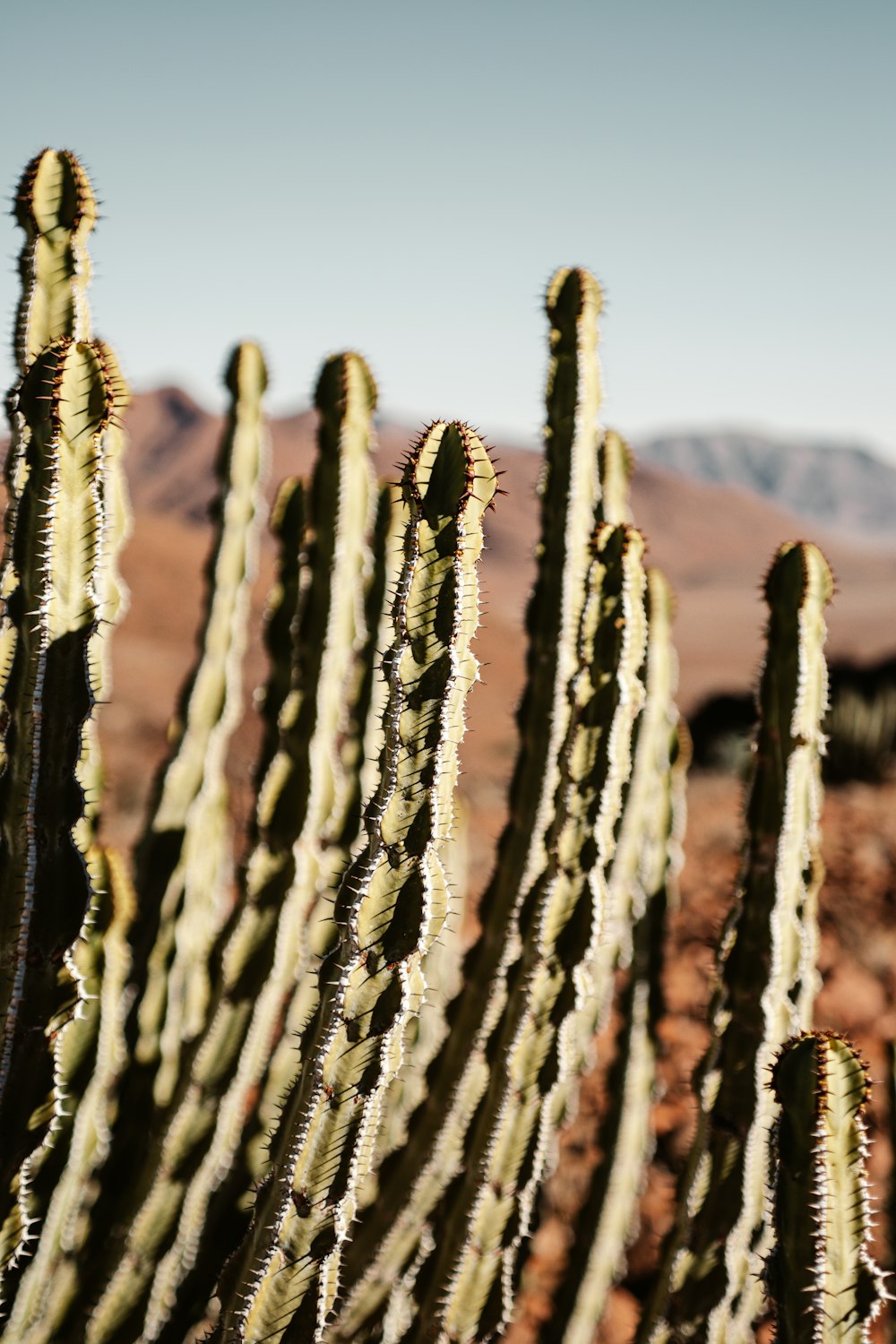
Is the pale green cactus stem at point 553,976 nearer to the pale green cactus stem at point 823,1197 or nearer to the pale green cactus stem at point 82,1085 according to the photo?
the pale green cactus stem at point 823,1197

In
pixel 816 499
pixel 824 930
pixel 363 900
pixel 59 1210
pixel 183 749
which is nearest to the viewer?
pixel 363 900

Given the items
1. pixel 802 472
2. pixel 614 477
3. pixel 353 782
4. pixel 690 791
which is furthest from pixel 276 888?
pixel 802 472

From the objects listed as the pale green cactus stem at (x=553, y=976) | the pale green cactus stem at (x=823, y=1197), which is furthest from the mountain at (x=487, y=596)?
the pale green cactus stem at (x=823, y=1197)

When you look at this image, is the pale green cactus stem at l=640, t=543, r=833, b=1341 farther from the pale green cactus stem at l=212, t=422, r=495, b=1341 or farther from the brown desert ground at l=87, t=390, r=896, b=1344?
the pale green cactus stem at l=212, t=422, r=495, b=1341

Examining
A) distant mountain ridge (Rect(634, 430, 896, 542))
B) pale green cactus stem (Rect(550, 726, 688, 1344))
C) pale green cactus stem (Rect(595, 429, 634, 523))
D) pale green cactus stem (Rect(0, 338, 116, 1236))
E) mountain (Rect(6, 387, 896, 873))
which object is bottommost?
pale green cactus stem (Rect(550, 726, 688, 1344))

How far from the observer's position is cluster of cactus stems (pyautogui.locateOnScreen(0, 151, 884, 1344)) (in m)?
2.05

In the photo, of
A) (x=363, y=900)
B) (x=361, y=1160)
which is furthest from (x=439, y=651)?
(x=361, y=1160)

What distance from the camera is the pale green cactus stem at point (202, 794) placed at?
3.49 m

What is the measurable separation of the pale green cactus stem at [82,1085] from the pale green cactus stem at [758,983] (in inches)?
58.5

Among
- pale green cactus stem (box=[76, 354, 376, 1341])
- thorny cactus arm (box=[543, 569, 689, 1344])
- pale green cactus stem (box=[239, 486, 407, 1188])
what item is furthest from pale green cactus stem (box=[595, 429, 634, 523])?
pale green cactus stem (box=[76, 354, 376, 1341])

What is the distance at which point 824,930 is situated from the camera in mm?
6543

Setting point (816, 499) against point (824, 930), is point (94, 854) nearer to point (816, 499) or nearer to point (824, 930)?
point (824, 930)

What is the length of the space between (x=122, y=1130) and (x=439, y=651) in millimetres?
2133

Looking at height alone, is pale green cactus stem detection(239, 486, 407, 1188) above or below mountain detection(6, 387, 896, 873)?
below
